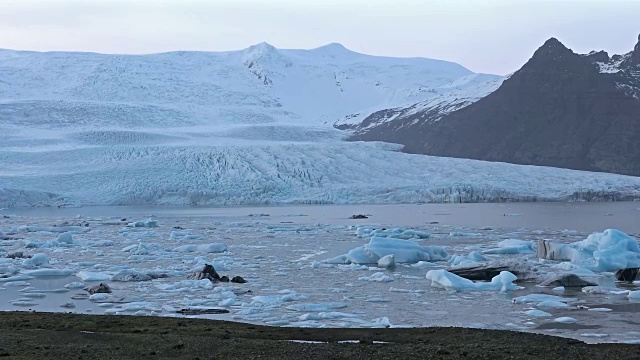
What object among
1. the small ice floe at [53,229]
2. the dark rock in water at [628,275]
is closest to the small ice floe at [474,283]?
the dark rock in water at [628,275]

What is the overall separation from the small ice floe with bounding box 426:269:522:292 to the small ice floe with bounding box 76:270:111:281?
678 centimetres

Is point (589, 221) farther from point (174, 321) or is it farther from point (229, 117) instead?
point (229, 117)

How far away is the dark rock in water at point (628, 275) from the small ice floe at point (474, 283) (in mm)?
2532

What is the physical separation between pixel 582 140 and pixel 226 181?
2430 inches

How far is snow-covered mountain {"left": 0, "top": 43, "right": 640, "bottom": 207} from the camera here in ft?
176

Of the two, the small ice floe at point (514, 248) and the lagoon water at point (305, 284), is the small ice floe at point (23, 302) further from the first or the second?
the small ice floe at point (514, 248)

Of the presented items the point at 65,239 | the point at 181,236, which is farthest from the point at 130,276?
the point at 181,236

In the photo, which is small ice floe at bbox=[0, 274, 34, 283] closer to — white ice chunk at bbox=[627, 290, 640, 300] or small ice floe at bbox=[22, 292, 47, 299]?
small ice floe at bbox=[22, 292, 47, 299]

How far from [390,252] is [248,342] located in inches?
443

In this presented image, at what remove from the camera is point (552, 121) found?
107 metres

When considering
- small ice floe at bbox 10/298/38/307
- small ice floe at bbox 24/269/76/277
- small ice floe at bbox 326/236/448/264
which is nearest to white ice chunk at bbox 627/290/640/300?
small ice floe at bbox 326/236/448/264

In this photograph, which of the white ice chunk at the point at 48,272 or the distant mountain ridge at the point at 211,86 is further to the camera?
the distant mountain ridge at the point at 211,86

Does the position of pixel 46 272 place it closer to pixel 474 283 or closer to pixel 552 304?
pixel 474 283

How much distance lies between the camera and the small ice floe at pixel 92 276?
56.3ft
